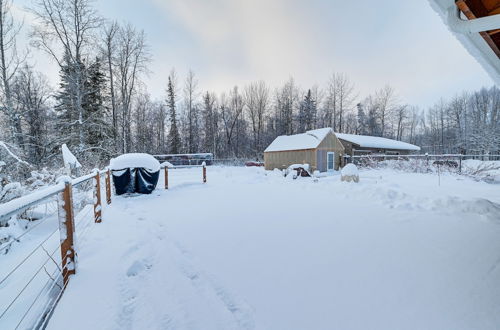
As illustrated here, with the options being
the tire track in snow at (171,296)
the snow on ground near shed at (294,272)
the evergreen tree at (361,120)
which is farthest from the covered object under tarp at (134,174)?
the evergreen tree at (361,120)

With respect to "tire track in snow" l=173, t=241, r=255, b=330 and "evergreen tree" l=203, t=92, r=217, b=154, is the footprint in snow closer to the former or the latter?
"tire track in snow" l=173, t=241, r=255, b=330

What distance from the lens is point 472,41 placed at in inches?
70.8

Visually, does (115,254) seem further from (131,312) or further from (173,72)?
(173,72)

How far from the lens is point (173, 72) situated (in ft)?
88.7

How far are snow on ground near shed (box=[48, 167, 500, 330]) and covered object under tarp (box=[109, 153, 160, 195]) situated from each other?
276 centimetres

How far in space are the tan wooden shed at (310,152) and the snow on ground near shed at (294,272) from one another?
10501mm

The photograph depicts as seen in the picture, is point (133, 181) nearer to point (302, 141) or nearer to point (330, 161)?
point (302, 141)

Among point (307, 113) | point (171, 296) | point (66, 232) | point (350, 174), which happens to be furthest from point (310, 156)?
point (307, 113)

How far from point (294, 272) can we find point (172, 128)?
26187 mm

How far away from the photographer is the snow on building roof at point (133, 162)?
6.41 metres

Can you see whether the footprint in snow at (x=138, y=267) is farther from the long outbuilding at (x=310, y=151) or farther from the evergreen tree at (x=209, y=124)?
the evergreen tree at (x=209, y=124)

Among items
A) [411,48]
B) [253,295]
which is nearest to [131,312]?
[253,295]

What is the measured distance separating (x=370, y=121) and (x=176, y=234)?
3596cm

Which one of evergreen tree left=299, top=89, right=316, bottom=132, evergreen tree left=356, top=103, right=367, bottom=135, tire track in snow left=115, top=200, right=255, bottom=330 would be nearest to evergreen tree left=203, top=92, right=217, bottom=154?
evergreen tree left=299, top=89, right=316, bottom=132
